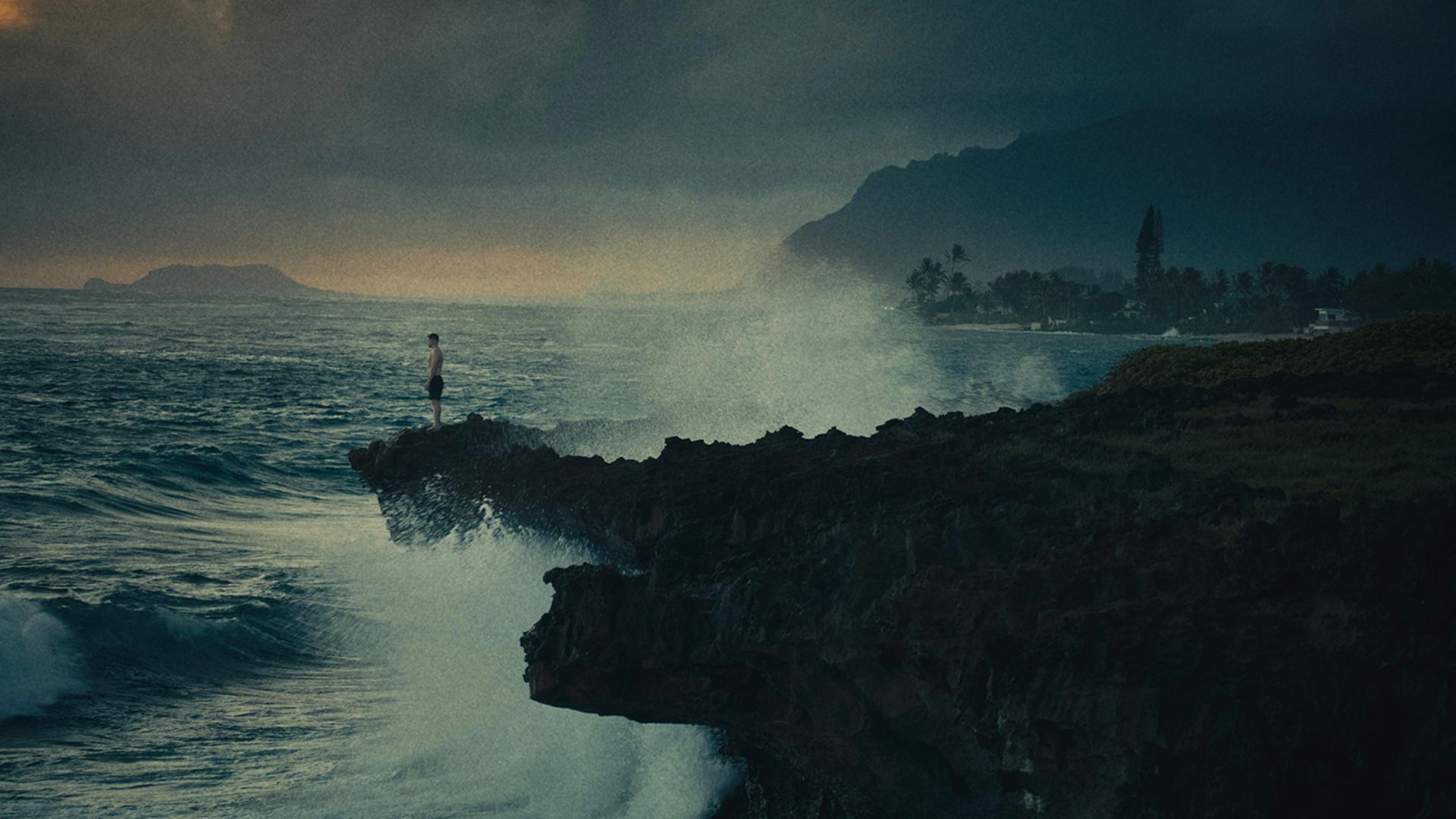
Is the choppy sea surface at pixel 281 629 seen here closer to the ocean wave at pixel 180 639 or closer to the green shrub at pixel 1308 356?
the ocean wave at pixel 180 639

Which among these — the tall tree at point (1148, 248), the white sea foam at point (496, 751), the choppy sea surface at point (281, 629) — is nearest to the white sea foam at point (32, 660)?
the choppy sea surface at point (281, 629)

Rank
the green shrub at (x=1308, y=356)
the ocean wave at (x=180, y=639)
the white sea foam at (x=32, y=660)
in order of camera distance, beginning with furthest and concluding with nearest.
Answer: the green shrub at (x=1308, y=356) < the ocean wave at (x=180, y=639) < the white sea foam at (x=32, y=660)

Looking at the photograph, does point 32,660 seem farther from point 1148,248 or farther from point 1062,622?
point 1148,248

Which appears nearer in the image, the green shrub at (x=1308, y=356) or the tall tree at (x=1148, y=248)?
the green shrub at (x=1308, y=356)

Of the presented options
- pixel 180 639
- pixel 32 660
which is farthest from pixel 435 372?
pixel 32 660

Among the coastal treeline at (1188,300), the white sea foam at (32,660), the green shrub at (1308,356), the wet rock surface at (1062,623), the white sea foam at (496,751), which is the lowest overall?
the white sea foam at (496,751)

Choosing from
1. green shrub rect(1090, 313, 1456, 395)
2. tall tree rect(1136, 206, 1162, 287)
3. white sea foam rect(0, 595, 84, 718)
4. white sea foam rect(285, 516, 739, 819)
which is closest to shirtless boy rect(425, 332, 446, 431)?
white sea foam rect(285, 516, 739, 819)

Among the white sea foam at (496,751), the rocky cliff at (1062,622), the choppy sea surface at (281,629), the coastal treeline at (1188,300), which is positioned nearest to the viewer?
the rocky cliff at (1062,622)

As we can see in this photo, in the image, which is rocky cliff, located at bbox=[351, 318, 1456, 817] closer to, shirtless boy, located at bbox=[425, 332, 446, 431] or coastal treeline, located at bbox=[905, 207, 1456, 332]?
shirtless boy, located at bbox=[425, 332, 446, 431]
